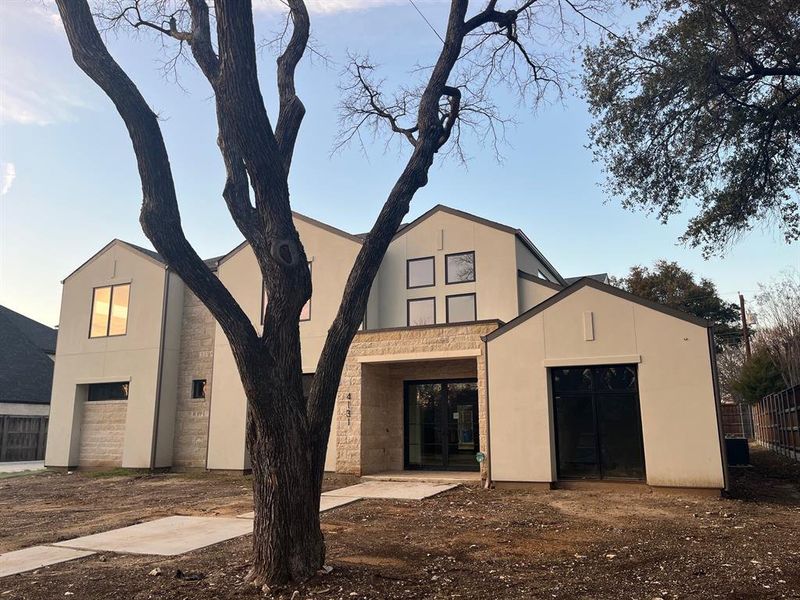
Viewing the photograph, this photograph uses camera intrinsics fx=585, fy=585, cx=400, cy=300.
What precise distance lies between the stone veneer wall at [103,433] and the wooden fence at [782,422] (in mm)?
20349

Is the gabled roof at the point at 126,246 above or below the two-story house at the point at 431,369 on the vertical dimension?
above

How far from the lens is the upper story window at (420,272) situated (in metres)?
17.3

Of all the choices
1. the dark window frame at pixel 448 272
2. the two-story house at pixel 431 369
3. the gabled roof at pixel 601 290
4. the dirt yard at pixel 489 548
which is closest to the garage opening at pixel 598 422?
the two-story house at pixel 431 369

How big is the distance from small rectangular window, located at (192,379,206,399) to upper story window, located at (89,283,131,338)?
9.96 ft

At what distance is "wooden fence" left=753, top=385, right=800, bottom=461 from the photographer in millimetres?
17089

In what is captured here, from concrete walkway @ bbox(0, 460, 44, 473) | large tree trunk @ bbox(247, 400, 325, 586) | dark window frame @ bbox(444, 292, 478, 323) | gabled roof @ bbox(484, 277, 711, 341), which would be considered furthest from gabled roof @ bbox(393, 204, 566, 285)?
concrete walkway @ bbox(0, 460, 44, 473)

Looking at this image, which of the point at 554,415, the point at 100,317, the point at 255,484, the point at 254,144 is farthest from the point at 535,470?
the point at 100,317

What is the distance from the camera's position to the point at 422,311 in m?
17.1

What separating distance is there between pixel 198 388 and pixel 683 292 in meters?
26.1

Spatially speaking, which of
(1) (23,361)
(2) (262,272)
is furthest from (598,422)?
(1) (23,361)

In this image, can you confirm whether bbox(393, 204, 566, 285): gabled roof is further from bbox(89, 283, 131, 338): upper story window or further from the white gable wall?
bbox(89, 283, 131, 338): upper story window

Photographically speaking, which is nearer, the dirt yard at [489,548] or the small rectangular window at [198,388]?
the dirt yard at [489,548]

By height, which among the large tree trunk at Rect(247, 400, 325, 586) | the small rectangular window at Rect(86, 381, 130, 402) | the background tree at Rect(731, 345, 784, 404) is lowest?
the large tree trunk at Rect(247, 400, 325, 586)

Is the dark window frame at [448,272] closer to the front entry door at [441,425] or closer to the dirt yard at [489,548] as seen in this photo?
the front entry door at [441,425]
